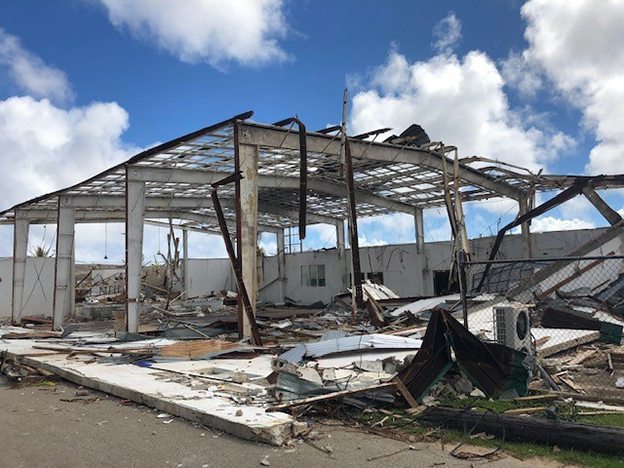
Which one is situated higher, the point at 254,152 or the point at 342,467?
the point at 254,152

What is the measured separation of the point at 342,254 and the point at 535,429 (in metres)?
25.7

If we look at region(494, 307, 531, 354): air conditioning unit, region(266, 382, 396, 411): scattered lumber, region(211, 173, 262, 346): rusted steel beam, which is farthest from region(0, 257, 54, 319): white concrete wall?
region(494, 307, 531, 354): air conditioning unit

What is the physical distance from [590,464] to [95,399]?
7131 mm

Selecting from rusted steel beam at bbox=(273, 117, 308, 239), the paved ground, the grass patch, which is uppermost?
rusted steel beam at bbox=(273, 117, 308, 239)

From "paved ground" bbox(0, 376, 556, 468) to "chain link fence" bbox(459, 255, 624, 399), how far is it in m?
3.04

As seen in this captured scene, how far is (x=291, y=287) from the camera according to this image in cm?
3456

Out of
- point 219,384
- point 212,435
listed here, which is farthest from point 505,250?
point 212,435

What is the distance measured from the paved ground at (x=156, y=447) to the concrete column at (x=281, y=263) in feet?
89.4

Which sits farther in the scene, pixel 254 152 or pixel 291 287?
pixel 291 287

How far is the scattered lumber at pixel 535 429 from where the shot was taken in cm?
495

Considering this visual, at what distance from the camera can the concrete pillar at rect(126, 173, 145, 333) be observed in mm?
16859

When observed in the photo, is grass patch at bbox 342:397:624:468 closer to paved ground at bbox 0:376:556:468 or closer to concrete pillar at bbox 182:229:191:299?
paved ground at bbox 0:376:556:468

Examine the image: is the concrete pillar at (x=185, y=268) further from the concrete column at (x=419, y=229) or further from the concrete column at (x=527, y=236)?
the concrete column at (x=527, y=236)

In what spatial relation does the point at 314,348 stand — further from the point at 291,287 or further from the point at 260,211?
the point at 291,287
